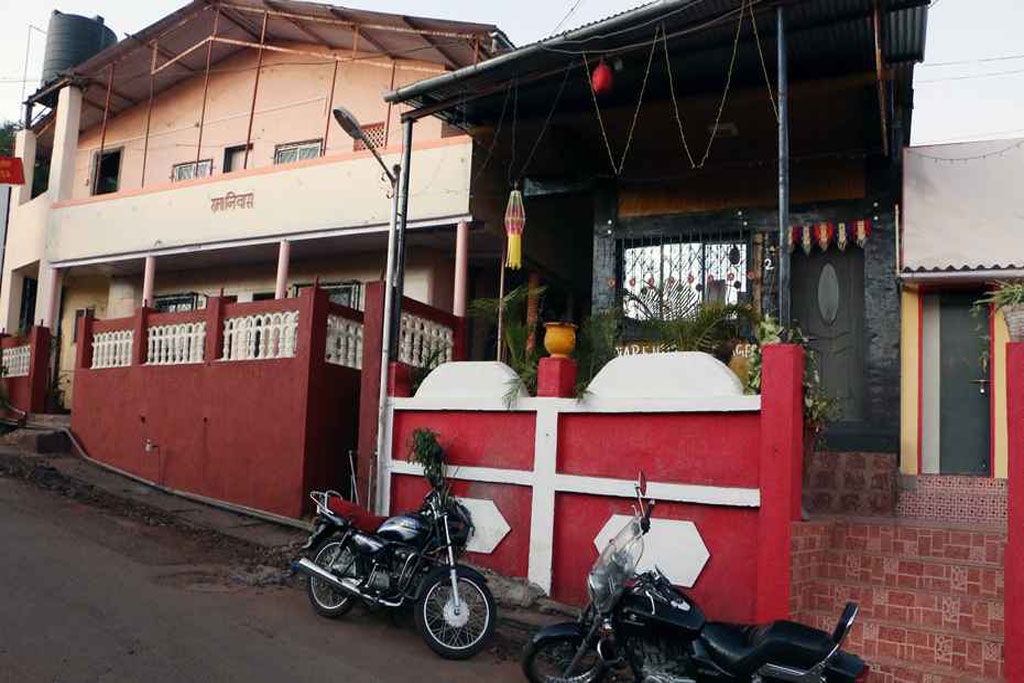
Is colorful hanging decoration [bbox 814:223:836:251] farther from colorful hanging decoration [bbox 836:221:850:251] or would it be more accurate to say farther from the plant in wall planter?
the plant in wall planter

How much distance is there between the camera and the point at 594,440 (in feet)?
25.1

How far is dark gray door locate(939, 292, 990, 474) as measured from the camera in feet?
30.4

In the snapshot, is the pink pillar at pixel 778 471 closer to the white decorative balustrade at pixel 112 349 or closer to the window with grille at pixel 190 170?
the white decorative balustrade at pixel 112 349

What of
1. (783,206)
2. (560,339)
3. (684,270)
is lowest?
(560,339)

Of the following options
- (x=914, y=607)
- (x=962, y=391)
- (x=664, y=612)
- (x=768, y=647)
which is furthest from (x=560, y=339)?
(x=962, y=391)

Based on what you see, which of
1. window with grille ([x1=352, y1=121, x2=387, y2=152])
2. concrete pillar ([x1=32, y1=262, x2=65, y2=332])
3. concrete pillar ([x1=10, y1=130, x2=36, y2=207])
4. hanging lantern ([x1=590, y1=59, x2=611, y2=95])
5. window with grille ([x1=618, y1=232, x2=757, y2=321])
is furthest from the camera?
concrete pillar ([x1=10, y1=130, x2=36, y2=207])

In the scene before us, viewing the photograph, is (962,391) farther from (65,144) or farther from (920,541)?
(65,144)

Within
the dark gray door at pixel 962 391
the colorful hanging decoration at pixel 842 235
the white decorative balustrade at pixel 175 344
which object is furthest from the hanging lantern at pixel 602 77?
the white decorative balustrade at pixel 175 344

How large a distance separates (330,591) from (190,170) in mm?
11437

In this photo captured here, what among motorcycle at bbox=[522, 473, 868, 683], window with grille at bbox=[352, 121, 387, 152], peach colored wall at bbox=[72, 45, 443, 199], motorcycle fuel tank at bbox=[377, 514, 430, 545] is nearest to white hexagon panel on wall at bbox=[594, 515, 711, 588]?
motorcycle at bbox=[522, 473, 868, 683]

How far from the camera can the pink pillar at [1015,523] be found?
17.7 feet

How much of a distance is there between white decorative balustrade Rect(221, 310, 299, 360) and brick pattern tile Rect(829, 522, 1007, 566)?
624 centimetres

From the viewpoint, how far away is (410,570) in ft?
22.5

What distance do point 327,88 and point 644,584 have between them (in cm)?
1147
